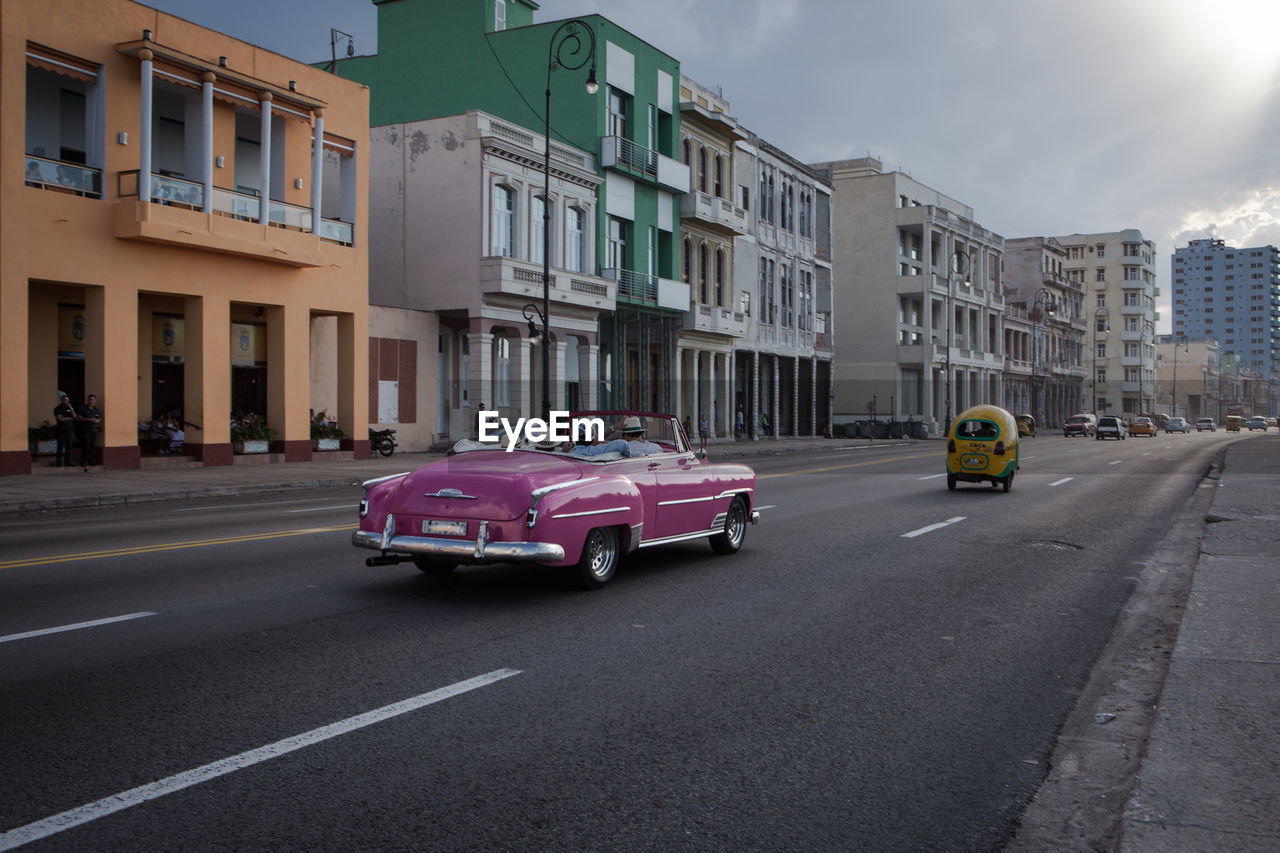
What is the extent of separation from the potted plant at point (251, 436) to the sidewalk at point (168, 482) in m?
0.86

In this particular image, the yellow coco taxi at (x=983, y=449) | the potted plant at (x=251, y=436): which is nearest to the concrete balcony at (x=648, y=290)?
the potted plant at (x=251, y=436)

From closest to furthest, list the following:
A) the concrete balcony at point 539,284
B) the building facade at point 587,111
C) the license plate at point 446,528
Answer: the license plate at point 446,528
the concrete balcony at point 539,284
the building facade at point 587,111

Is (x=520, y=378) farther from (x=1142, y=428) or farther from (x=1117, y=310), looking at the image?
(x=1117, y=310)

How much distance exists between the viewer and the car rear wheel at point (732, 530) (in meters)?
10.9

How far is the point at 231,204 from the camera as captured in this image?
26359 mm

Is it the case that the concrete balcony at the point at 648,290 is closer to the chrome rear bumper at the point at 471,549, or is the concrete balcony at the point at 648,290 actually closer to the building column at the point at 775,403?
the building column at the point at 775,403

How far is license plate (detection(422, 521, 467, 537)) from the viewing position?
789 centimetres

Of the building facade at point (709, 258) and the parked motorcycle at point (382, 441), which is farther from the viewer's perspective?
the building facade at point (709, 258)

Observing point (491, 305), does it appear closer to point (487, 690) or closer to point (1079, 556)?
point (1079, 556)

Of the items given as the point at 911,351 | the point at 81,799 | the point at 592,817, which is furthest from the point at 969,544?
the point at 911,351

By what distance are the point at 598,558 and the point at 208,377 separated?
67.4 ft

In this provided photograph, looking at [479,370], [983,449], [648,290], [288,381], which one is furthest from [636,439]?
[648,290]

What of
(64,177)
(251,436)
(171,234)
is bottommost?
(251,436)

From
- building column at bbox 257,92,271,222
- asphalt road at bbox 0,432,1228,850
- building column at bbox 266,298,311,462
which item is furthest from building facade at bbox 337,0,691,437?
asphalt road at bbox 0,432,1228,850
